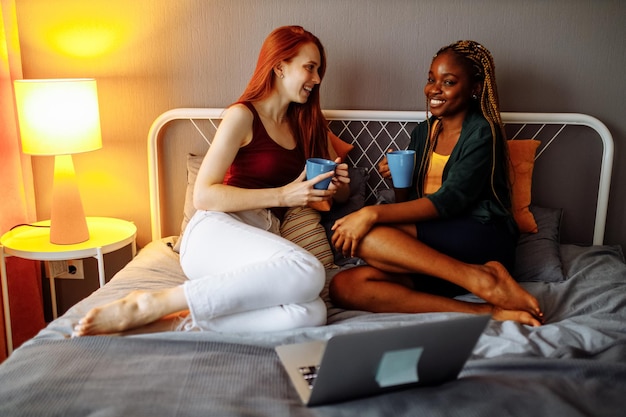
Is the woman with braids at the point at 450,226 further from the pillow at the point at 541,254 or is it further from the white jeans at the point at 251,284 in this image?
the white jeans at the point at 251,284

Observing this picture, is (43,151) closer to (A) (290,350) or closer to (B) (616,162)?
(A) (290,350)

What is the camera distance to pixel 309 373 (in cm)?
121

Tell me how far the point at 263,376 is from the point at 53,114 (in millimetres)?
1274

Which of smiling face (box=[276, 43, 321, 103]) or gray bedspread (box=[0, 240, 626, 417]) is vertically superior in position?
smiling face (box=[276, 43, 321, 103])

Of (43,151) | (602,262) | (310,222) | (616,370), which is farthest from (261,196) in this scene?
(602,262)

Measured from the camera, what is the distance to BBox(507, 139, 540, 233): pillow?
215cm

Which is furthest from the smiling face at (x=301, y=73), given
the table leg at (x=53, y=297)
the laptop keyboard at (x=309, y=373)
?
the table leg at (x=53, y=297)

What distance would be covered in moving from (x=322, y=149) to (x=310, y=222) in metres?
0.26

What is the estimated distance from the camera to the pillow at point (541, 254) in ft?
6.39

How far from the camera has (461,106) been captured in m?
1.93

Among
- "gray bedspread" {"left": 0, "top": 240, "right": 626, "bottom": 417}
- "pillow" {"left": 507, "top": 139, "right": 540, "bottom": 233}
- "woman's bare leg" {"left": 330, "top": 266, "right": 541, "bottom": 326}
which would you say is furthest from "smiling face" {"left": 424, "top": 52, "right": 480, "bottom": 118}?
"gray bedspread" {"left": 0, "top": 240, "right": 626, "bottom": 417}

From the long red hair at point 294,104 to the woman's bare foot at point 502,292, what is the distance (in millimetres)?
695

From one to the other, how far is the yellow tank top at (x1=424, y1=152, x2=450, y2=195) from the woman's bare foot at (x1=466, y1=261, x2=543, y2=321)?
358mm

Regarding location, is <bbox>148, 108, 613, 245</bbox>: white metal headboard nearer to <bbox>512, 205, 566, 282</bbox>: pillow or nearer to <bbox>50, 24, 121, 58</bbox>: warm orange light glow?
<bbox>512, 205, 566, 282</bbox>: pillow
